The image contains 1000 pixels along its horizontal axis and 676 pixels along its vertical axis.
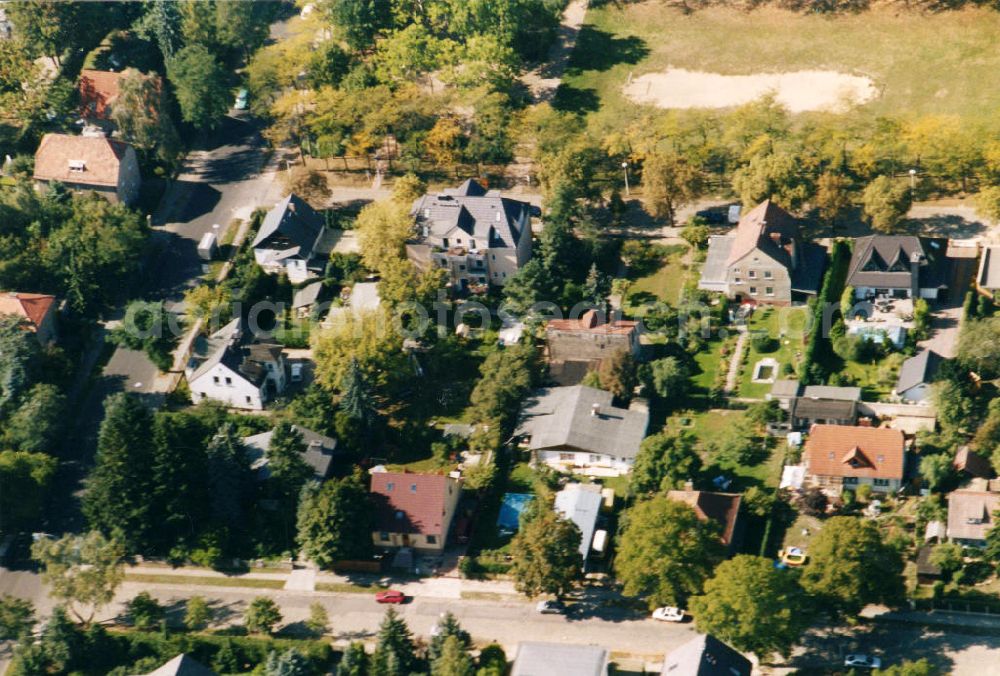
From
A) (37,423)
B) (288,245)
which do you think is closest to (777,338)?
(288,245)

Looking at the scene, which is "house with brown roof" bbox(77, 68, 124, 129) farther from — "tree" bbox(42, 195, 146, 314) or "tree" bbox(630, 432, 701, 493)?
"tree" bbox(630, 432, 701, 493)

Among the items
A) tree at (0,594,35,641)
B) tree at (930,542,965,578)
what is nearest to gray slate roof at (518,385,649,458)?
tree at (930,542,965,578)

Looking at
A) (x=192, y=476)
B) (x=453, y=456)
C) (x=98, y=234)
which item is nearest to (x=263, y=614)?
(x=192, y=476)

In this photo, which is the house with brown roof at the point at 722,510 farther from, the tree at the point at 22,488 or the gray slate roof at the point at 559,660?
the tree at the point at 22,488

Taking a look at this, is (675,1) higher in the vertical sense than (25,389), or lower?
higher

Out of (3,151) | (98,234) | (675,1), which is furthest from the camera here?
(675,1)

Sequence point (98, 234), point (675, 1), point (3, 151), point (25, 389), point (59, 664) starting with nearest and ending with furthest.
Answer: point (59, 664), point (25, 389), point (98, 234), point (3, 151), point (675, 1)

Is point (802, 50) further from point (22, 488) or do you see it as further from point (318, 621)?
point (22, 488)

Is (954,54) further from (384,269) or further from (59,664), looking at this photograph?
(59,664)
